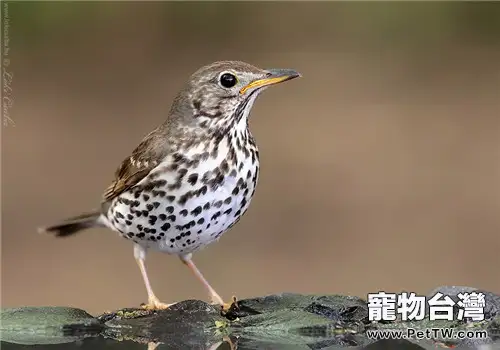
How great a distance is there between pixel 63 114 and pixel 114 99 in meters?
0.86

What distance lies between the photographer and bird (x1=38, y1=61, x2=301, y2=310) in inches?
217

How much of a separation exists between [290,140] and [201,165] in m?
9.83

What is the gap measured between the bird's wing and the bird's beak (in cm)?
57

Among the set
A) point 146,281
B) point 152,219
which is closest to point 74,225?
point 146,281

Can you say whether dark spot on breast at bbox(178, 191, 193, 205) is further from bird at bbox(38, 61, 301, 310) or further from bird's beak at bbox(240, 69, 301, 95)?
bird's beak at bbox(240, 69, 301, 95)

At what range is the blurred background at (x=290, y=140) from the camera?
467 inches

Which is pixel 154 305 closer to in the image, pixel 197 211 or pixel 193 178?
pixel 197 211

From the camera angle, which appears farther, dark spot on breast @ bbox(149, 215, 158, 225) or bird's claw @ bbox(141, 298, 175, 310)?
dark spot on breast @ bbox(149, 215, 158, 225)

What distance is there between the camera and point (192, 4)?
1736 centimetres

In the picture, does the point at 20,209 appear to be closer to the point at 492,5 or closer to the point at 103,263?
the point at 103,263

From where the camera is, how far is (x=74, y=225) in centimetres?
675

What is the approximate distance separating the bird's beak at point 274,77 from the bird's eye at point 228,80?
0.07 m

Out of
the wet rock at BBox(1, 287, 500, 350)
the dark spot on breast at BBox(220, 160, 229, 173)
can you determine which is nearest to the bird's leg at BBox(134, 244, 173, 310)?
the wet rock at BBox(1, 287, 500, 350)

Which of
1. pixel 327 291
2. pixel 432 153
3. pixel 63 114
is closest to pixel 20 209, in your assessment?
pixel 63 114
